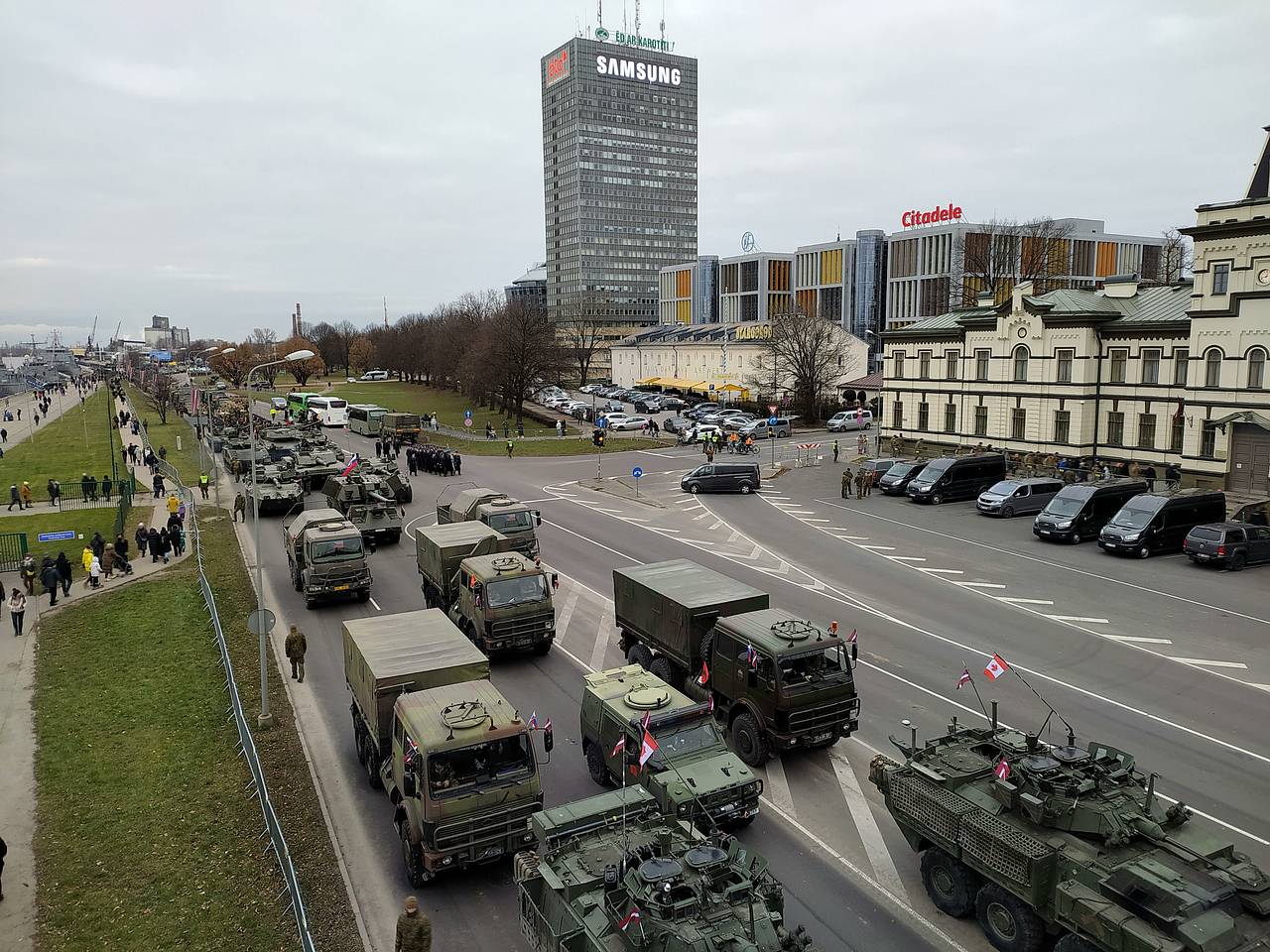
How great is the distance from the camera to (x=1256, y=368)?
35.4 metres

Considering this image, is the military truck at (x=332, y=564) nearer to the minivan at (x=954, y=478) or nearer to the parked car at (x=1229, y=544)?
the minivan at (x=954, y=478)

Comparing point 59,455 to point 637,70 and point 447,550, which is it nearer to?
point 447,550

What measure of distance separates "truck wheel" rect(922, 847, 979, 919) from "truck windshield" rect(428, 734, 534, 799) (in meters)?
5.46

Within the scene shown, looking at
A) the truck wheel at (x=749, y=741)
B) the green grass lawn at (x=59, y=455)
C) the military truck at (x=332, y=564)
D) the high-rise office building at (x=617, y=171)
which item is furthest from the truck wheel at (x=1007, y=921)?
the high-rise office building at (x=617, y=171)

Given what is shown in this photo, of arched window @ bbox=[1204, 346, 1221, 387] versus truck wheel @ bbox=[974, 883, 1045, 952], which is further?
arched window @ bbox=[1204, 346, 1221, 387]

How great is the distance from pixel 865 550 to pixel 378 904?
23.9 m

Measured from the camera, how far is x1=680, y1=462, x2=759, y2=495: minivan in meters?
45.8

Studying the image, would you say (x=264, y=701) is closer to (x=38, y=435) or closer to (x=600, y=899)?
(x=600, y=899)

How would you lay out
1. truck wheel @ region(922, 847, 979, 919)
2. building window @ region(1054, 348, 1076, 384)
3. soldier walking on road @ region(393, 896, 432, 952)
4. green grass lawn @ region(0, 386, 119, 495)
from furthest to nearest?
green grass lawn @ region(0, 386, 119, 495)
building window @ region(1054, 348, 1076, 384)
truck wheel @ region(922, 847, 979, 919)
soldier walking on road @ region(393, 896, 432, 952)

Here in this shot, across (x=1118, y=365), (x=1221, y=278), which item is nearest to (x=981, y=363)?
(x=1118, y=365)

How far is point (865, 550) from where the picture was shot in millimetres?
32188

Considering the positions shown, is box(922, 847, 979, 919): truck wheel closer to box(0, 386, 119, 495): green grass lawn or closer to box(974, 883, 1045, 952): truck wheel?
box(974, 883, 1045, 952): truck wheel

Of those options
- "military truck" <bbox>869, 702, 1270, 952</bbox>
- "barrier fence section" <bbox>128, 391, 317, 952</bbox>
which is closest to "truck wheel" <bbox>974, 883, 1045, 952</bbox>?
"military truck" <bbox>869, 702, 1270, 952</bbox>

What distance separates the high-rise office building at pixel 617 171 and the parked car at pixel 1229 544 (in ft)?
508
